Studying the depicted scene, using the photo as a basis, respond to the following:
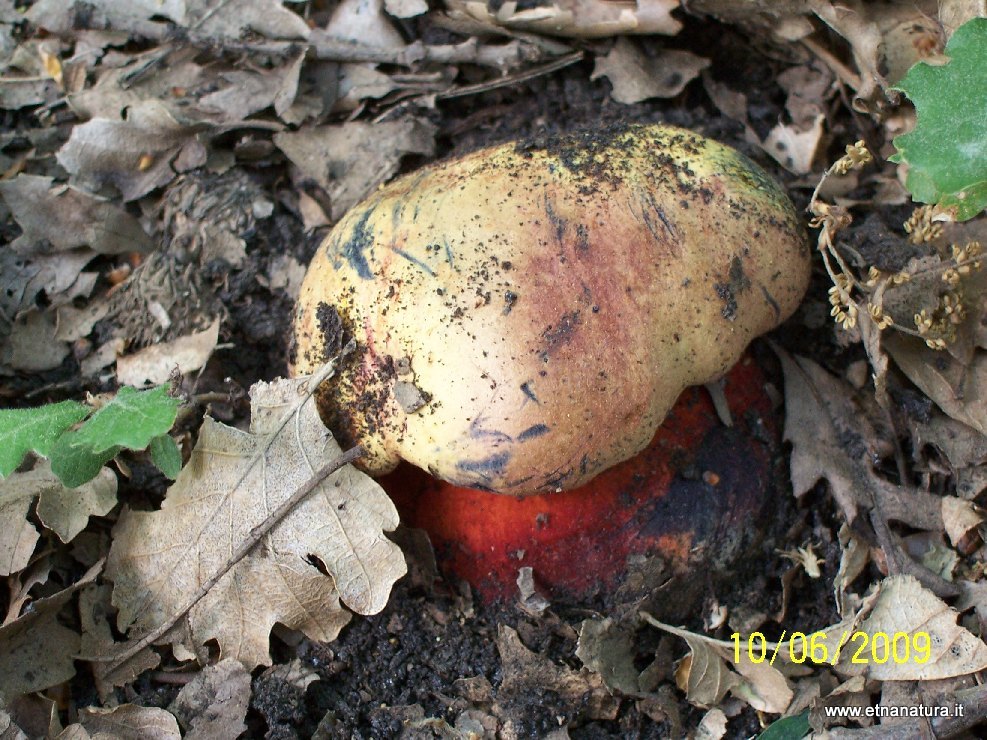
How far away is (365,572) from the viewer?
206 centimetres

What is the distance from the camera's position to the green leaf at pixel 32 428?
196 cm

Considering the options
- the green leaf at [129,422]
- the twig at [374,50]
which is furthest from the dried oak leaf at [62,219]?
the green leaf at [129,422]

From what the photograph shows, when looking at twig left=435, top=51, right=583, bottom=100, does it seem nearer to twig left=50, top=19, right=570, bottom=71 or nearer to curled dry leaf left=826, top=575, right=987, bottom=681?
twig left=50, top=19, right=570, bottom=71

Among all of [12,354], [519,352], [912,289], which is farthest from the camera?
[12,354]

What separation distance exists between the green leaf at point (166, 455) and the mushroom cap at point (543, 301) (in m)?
0.37

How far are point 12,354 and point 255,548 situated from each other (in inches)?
45.9

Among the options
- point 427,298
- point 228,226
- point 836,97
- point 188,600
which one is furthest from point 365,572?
point 836,97

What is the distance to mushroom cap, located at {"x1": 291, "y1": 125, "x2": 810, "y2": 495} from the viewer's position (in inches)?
70.2

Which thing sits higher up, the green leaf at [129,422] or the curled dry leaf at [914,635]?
the green leaf at [129,422]

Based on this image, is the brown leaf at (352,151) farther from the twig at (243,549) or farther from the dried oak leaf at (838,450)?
the dried oak leaf at (838,450)

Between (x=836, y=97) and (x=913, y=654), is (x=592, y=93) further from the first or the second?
(x=913, y=654)

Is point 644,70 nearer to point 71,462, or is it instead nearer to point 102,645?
point 71,462

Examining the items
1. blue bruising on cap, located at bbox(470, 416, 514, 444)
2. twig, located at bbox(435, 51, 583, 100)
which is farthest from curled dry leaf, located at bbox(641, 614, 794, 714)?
twig, located at bbox(435, 51, 583, 100)

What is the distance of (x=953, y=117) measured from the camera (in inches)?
73.2
